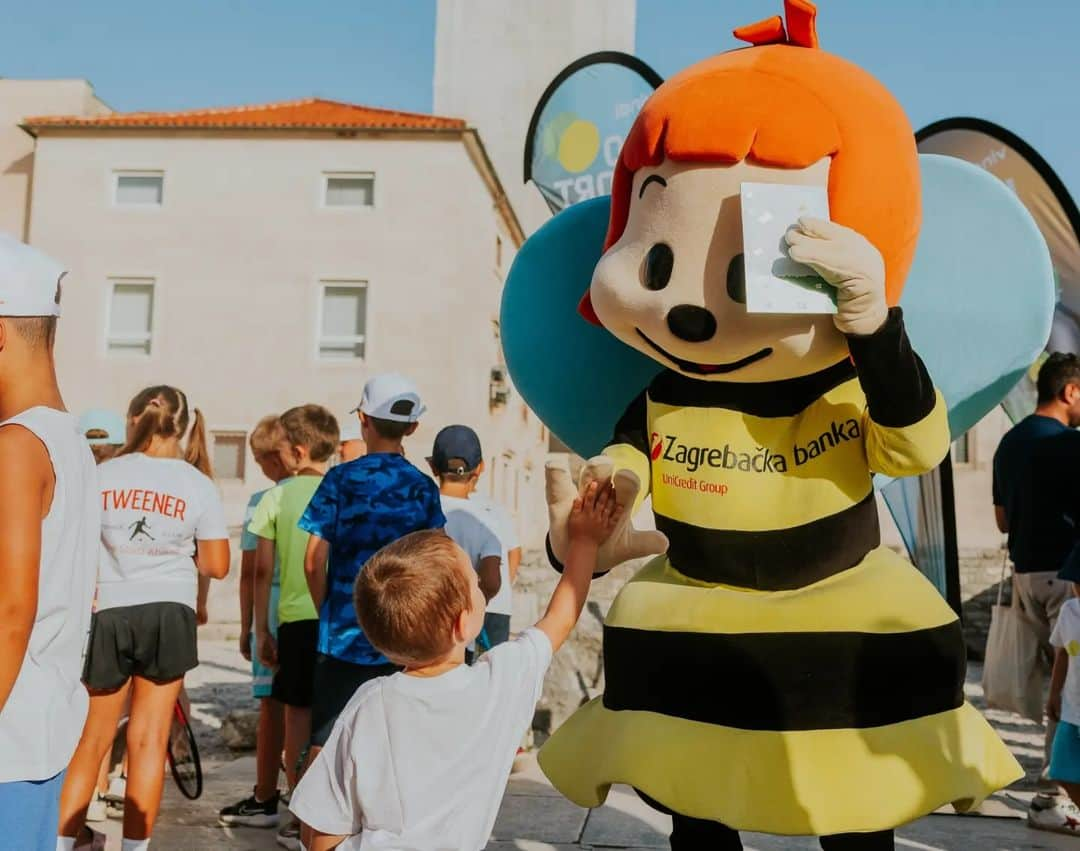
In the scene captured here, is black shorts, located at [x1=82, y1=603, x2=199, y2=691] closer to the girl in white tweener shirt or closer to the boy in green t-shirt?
the girl in white tweener shirt

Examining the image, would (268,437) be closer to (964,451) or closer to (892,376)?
(892,376)

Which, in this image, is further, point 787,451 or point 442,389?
point 442,389

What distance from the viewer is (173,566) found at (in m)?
3.86

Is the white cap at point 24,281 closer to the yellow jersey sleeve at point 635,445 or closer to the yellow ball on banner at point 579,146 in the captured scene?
the yellow jersey sleeve at point 635,445

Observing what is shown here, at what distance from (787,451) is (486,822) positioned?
1163mm

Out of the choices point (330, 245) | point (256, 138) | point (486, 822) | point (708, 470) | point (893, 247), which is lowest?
point (486, 822)

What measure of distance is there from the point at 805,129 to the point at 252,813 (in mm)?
3450

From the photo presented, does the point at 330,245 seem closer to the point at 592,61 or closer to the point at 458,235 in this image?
the point at 458,235

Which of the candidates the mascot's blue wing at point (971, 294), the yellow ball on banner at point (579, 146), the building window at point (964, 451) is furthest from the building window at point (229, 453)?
the mascot's blue wing at point (971, 294)

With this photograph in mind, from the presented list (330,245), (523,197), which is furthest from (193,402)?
(523,197)

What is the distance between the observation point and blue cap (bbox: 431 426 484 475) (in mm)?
4754

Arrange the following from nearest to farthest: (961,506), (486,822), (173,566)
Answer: (486,822)
(173,566)
(961,506)

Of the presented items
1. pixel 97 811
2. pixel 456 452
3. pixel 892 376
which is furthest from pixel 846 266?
pixel 97 811

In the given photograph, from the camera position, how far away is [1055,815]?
439cm
